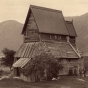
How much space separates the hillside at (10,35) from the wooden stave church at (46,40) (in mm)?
102292

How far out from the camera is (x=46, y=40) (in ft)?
151

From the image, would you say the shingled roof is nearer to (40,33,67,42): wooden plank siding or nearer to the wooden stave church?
the wooden stave church

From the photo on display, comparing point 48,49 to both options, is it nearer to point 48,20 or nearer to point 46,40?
point 46,40

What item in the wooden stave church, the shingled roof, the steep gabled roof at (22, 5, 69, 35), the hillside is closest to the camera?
the shingled roof

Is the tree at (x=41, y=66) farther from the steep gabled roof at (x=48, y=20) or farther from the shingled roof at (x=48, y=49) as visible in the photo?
the steep gabled roof at (x=48, y=20)

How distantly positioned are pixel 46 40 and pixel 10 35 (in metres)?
125

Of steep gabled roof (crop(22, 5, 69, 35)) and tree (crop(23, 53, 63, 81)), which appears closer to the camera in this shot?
tree (crop(23, 53, 63, 81))

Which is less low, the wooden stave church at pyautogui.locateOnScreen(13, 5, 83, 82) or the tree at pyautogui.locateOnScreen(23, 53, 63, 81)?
the wooden stave church at pyautogui.locateOnScreen(13, 5, 83, 82)

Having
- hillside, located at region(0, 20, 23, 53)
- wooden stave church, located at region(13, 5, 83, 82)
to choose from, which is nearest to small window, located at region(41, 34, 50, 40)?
wooden stave church, located at region(13, 5, 83, 82)

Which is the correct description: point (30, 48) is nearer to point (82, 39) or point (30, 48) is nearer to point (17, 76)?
point (17, 76)

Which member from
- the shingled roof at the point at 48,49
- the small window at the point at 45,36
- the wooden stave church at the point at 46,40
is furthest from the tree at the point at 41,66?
the small window at the point at 45,36

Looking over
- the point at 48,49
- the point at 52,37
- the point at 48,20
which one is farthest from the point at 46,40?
the point at 48,20

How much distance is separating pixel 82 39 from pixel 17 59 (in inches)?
3336

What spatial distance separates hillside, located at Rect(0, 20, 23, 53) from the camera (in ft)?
506
